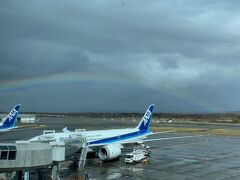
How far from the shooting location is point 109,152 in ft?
171

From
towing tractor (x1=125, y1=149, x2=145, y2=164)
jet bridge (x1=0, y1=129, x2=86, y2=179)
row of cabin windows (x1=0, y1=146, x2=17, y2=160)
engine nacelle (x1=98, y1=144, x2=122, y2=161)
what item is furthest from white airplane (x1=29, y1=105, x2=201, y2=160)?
row of cabin windows (x1=0, y1=146, x2=17, y2=160)

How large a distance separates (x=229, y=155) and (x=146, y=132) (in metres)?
14.9

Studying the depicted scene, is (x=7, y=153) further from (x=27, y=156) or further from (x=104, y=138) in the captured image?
(x=104, y=138)

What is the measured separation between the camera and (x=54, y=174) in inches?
1393

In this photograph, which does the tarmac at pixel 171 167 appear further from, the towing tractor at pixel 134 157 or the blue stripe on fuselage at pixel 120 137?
the blue stripe on fuselage at pixel 120 137

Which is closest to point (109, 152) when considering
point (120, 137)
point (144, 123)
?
point (120, 137)

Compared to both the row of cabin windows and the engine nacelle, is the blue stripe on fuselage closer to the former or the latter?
the engine nacelle

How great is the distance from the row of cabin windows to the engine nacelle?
75.0 feet

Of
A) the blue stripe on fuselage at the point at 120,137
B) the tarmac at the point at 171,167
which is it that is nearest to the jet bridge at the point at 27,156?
the tarmac at the point at 171,167

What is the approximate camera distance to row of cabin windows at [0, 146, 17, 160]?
30.3 meters

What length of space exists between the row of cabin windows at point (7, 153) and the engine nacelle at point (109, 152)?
22862 mm

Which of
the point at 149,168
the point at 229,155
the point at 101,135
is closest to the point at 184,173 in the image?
the point at 149,168

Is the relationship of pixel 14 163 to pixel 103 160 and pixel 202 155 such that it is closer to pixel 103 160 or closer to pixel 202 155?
pixel 103 160

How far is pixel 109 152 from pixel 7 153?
23.5 m
